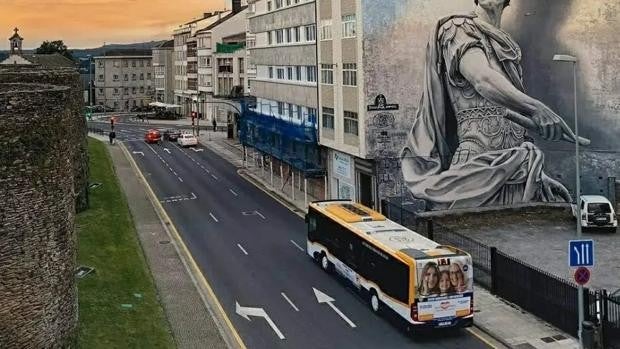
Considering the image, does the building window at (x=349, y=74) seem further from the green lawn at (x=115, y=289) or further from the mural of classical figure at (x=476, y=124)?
the green lawn at (x=115, y=289)

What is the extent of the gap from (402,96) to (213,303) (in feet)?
61.5

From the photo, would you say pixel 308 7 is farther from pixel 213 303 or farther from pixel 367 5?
pixel 213 303

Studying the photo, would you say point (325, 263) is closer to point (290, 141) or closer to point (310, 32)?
point (290, 141)

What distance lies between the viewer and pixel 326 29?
44594 mm

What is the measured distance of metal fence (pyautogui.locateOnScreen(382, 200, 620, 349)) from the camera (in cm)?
2061

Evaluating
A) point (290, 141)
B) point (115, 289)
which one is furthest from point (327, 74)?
point (115, 289)

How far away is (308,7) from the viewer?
48.6 m

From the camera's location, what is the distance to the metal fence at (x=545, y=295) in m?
20.6

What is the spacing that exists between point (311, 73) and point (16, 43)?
72.6 meters

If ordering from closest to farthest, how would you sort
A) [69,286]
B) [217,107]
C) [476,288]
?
[69,286]
[476,288]
[217,107]

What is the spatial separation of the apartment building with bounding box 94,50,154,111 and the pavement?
105m

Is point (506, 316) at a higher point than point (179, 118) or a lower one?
lower

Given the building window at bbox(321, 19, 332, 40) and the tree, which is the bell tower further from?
the building window at bbox(321, 19, 332, 40)

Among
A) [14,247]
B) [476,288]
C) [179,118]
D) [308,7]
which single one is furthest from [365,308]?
[179,118]
